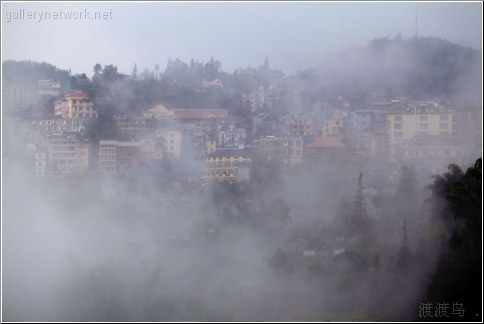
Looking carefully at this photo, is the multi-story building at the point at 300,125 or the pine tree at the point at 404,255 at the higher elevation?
the multi-story building at the point at 300,125

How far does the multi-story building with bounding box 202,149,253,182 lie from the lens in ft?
23.2

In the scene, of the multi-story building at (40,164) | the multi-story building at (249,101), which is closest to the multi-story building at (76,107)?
the multi-story building at (40,164)

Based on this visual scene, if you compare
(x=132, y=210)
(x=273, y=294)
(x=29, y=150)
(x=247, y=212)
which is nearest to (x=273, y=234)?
(x=247, y=212)

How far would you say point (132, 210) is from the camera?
272 inches

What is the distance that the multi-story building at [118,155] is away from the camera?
23.2ft

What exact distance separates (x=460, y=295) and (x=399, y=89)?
2618 millimetres

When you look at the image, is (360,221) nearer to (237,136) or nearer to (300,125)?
(300,125)

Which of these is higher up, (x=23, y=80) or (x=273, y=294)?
(x=23, y=80)

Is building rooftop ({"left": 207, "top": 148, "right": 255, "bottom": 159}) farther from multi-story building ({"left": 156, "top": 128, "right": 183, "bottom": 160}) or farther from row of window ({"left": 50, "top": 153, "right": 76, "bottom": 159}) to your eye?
row of window ({"left": 50, "top": 153, "right": 76, "bottom": 159})

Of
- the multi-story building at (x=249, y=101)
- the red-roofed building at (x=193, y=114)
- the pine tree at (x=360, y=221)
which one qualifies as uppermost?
the multi-story building at (x=249, y=101)

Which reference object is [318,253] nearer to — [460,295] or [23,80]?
[460,295]

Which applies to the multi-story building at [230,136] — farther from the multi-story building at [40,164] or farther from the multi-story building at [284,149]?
the multi-story building at [40,164]

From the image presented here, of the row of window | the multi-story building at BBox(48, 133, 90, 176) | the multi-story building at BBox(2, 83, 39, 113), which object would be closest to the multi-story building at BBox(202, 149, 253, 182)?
the multi-story building at BBox(48, 133, 90, 176)

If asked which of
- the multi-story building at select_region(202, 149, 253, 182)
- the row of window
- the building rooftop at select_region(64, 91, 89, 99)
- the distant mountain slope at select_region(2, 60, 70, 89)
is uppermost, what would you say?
the distant mountain slope at select_region(2, 60, 70, 89)
